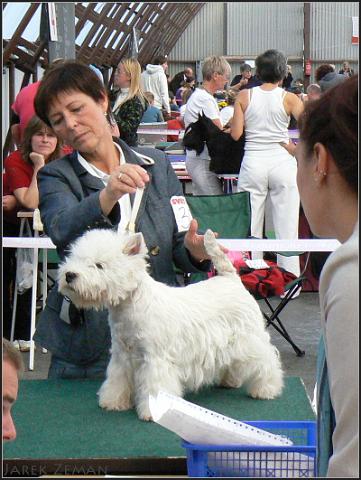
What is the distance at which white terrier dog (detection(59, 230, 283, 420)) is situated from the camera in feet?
9.34

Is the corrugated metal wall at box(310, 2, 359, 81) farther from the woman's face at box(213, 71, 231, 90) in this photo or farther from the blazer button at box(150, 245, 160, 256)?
the blazer button at box(150, 245, 160, 256)

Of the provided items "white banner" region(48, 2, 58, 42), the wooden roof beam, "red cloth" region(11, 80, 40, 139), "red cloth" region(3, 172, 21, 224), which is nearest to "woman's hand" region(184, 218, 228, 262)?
"red cloth" region(3, 172, 21, 224)

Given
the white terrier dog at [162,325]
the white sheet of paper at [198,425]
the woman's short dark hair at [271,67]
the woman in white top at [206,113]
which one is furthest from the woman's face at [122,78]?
the white sheet of paper at [198,425]

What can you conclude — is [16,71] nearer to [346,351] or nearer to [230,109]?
[230,109]

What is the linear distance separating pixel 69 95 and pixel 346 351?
170 cm

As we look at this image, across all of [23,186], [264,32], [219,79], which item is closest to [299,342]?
[23,186]

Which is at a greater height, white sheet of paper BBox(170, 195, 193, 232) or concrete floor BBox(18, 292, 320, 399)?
white sheet of paper BBox(170, 195, 193, 232)

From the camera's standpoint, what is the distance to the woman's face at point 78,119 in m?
2.74

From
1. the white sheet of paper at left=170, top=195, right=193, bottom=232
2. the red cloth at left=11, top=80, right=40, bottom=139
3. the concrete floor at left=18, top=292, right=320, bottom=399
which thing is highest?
the red cloth at left=11, top=80, right=40, bottom=139

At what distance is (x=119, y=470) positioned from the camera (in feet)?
→ 7.54

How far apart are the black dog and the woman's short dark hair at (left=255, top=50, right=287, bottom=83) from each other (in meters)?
0.78

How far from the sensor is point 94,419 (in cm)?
268

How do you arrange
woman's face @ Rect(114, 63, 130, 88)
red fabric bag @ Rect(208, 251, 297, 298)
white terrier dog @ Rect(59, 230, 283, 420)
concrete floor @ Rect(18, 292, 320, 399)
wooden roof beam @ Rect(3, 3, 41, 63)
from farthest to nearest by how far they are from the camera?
wooden roof beam @ Rect(3, 3, 41, 63) < woman's face @ Rect(114, 63, 130, 88) < red fabric bag @ Rect(208, 251, 297, 298) < concrete floor @ Rect(18, 292, 320, 399) < white terrier dog @ Rect(59, 230, 283, 420)

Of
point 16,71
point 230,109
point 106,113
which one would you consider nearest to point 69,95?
point 106,113
